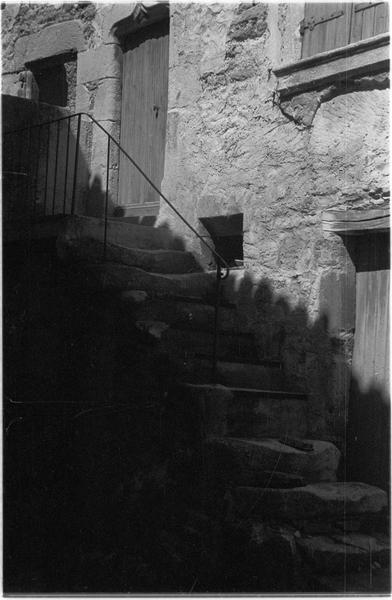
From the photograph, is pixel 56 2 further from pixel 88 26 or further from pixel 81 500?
pixel 81 500

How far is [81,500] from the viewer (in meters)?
6.05

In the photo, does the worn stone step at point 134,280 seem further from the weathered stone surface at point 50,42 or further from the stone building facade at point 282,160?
the weathered stone surface at point 50,42

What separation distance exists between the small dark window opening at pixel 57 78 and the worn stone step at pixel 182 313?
3.55 meters

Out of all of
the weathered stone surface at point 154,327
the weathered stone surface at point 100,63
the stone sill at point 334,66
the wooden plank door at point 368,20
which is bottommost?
the weathered stone surface at point 154,327

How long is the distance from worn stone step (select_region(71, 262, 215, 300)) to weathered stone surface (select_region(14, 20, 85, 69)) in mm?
3525

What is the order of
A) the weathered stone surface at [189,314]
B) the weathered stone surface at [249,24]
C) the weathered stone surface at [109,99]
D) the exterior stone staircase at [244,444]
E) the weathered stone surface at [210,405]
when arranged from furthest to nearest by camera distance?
the weathered stone surface at [109,99] → the weathered stone surface at [249,24] → the weathered stone surface at [189,314] → the weathered stone surface at [210,405] → the exterior stone staircase at [244,444]

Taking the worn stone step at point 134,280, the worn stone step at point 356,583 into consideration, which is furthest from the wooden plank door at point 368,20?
the worn stone step at point 356,583

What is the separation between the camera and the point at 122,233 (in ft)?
23.5

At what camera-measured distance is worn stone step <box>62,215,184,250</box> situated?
20.9 feet

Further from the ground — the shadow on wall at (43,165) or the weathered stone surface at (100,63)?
the weathered stone surface at (100,63)

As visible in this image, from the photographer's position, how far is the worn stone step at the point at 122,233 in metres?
A: 6.36

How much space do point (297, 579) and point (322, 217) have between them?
267cm

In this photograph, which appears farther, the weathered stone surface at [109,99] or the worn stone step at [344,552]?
the weathered stone surface at [109,99]

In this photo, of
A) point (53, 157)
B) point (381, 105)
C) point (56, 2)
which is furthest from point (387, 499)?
point (56, 2)
